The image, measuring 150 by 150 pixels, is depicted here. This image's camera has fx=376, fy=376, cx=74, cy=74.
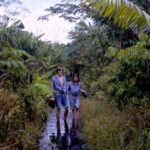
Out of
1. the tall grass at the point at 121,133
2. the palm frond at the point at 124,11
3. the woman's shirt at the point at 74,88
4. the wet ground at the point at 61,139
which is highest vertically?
the palm frond at the point at 124,11

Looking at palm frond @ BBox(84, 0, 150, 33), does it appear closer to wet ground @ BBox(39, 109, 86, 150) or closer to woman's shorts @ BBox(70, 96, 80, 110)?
wet ground @ BBox(39, 109, 86, 150)

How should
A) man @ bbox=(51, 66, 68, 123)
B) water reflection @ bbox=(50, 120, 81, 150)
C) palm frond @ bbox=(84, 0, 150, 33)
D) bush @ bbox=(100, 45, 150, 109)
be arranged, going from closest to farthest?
palm frond @ bbox=(84, 0, 150, 33)
water reflection @ bbox=(50, 120, 81, 150)
bush @ bbox=(100, 45, 150, 109)
man @ bbox=(51, 66, 68, 123)

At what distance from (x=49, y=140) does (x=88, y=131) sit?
1.06 meters

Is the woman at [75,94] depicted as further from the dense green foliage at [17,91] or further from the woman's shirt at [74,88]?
the dense green foliage at [17,91]

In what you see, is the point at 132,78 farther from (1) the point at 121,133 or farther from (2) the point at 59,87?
(1) the point at 121,133

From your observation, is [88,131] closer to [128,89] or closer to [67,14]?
[128,89]

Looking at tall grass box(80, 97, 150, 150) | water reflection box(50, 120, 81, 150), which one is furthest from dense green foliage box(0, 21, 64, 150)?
tall grass box(80, 97, 150, 150)

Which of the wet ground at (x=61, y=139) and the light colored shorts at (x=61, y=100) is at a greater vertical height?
the light colored shorts at (x=61, y=100)

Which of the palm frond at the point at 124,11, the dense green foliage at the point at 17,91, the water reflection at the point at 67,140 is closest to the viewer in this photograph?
the dense green foliage at the point at 17,91

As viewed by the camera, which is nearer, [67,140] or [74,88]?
[67,140]

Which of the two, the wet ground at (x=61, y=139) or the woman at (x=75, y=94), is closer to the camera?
the wet ground at (x=61, y=139)

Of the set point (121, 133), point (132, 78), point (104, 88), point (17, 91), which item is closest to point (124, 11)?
point (121, 133)

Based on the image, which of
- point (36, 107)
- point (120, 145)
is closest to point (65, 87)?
point (36, 107)

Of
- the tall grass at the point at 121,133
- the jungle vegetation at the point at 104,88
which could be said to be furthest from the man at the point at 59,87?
the tall grass at the point at 121,133
